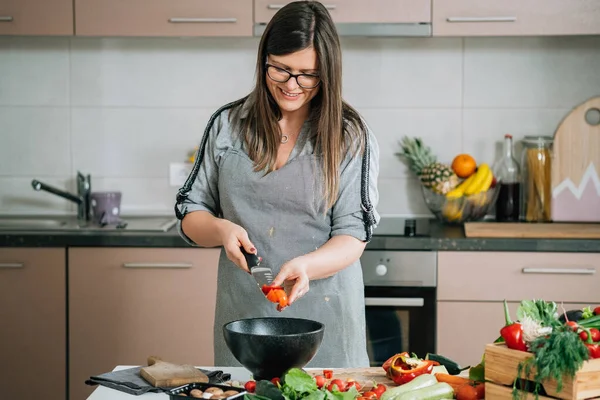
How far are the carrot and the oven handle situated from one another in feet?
4.31

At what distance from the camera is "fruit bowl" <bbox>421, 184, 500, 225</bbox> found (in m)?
A: 3.12

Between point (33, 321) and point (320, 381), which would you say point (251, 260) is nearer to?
point (320, 381)

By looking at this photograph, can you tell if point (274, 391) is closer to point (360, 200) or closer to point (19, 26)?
point (360, 200)

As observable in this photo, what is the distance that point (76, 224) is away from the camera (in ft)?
10.4

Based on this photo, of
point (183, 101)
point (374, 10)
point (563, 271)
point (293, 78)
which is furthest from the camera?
point (183, 101)

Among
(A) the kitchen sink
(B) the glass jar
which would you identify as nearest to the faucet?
(A) the kitchen sink

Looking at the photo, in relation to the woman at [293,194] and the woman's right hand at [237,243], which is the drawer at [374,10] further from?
the woman's right hand at [237,243]

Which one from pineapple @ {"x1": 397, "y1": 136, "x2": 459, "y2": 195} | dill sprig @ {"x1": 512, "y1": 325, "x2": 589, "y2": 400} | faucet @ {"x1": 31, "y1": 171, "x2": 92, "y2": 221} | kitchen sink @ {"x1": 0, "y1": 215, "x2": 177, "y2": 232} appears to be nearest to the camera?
dill sprig @ {"x1": 512, "y1": 325, "x2": 589, "y2": 400}

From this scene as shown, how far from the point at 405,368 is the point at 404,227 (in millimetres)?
1499

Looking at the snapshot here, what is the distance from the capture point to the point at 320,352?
6.59ft

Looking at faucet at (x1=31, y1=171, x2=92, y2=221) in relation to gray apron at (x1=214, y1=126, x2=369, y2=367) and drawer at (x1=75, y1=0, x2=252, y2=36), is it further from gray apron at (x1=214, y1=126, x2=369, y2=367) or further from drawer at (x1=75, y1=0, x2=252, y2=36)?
gray apron at (x1=214, y1=126, x2=369, y2=367)

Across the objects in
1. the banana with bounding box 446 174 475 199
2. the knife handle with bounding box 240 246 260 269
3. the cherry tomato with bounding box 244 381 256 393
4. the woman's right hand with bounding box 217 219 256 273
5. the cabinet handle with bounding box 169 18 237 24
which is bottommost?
the cherry tomato with bounding box 244 381 256 393

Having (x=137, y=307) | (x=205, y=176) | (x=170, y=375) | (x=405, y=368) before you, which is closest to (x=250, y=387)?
(x=170, y=375)

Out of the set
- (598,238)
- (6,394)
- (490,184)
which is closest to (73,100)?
(6,394)
